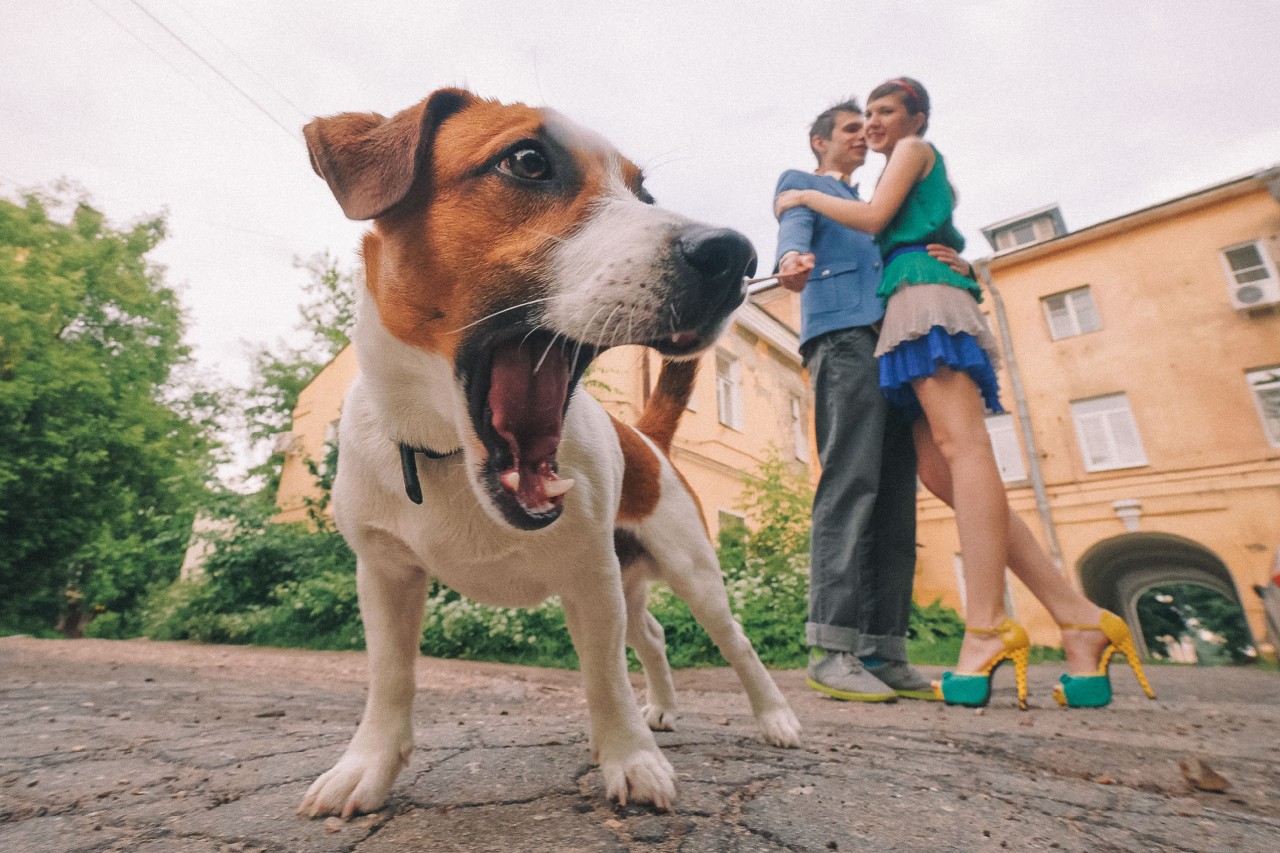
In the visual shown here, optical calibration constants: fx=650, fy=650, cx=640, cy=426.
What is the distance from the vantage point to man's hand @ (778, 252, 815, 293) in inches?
97.2

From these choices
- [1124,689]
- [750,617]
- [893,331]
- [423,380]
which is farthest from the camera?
[750,617]

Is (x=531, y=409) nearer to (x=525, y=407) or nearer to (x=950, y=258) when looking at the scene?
(x=525, y=407)

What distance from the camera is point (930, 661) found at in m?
6.44

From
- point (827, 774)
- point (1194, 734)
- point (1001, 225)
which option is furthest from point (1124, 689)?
point (1001, 225)

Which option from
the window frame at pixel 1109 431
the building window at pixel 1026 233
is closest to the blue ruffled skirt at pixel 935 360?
the window frame at pixel 1109 431

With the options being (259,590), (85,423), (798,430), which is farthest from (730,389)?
(85,423)

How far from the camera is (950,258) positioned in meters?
2.60

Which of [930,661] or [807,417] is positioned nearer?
[930,661]

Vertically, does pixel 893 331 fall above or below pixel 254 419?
below

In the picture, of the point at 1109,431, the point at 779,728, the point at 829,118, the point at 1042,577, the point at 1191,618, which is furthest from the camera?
the point at 1191,618

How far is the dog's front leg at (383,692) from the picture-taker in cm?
121

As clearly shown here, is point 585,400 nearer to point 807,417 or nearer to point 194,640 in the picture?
point 194,640

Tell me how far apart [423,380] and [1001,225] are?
2004 cm

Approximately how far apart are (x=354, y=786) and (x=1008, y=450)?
14853mm
